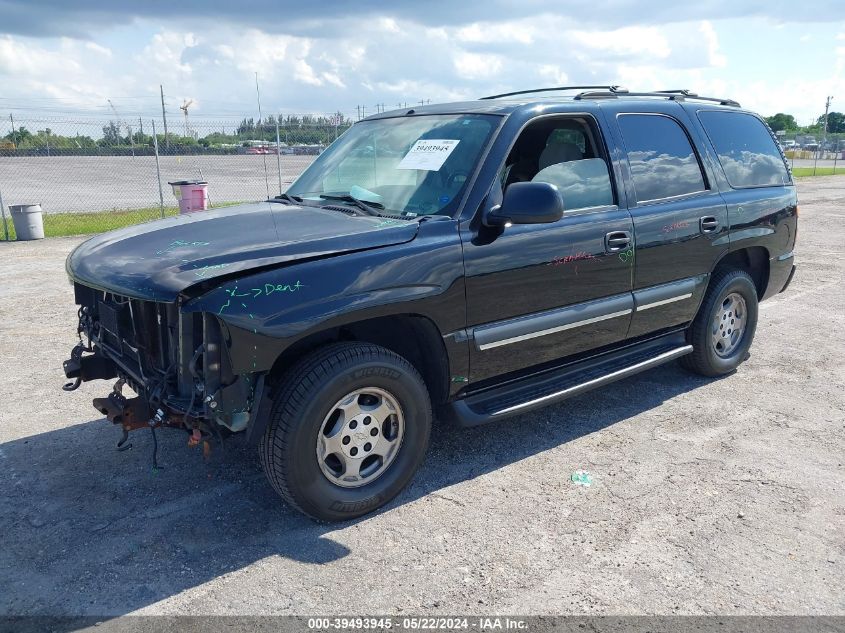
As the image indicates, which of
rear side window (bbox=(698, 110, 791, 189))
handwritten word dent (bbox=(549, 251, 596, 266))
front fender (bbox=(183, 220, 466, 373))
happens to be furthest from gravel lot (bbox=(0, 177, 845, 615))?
rear side window (bbox=(698, 110, 791, 189))

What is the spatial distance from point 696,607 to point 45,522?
3018 mm

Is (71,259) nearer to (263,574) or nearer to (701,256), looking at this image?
(263,574)

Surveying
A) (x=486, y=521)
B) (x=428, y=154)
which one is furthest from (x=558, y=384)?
(x=428, y=154)

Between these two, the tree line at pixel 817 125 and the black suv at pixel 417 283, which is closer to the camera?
the black suv at pixel 417 283

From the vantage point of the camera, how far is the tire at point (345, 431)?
3.14 m

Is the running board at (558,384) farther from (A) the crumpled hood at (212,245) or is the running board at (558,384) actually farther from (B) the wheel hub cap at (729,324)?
(A) the crumpled hood at (212,245)

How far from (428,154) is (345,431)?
65.1 inches

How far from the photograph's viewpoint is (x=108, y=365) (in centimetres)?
381

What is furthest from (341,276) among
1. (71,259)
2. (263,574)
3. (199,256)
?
A: (71,259)

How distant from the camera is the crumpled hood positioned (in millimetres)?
3025

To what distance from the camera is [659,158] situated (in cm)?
468

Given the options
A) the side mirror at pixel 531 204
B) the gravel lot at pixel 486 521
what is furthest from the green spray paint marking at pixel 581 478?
the side mirror at pixel 531 204

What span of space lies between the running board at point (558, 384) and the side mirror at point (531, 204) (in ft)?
3.34

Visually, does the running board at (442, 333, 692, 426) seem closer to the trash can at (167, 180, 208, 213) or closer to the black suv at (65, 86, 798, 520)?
the black suv at (65, 86, 798, 520)
